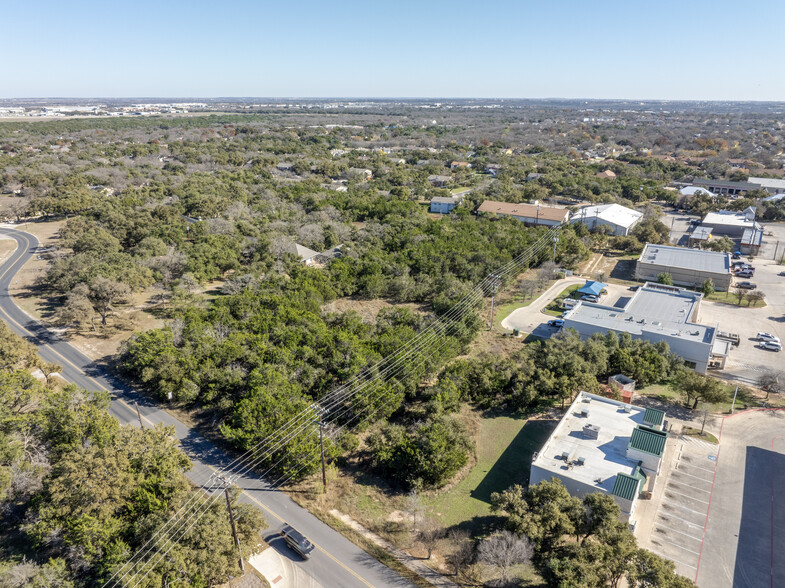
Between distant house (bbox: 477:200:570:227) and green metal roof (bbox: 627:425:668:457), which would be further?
distant house (bbox: 477:200:570:227)

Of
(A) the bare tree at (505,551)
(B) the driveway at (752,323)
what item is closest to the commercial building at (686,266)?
(B) the driveway at (752,323)

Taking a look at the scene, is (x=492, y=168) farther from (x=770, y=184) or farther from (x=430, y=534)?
(x=430, y=534)

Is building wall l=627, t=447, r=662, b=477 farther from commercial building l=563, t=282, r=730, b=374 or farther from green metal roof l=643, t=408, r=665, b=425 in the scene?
commercial building l=563, t=282, r=730, b=374

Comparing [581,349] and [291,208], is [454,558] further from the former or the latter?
[291,208]

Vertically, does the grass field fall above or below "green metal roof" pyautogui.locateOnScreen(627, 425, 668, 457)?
below

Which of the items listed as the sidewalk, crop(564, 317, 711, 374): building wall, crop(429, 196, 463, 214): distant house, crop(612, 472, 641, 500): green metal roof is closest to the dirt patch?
crop(564, 317, 711, 374): building wall
